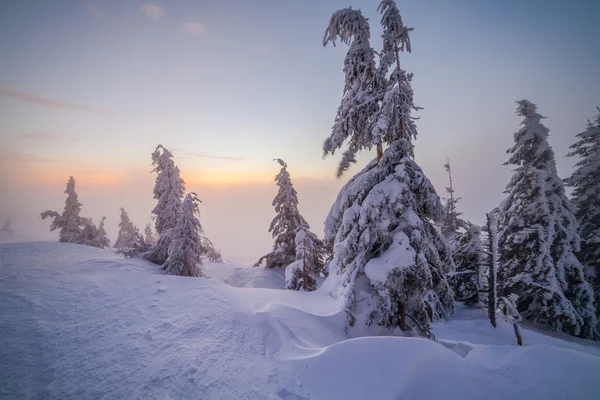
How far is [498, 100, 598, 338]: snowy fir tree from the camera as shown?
14.4m

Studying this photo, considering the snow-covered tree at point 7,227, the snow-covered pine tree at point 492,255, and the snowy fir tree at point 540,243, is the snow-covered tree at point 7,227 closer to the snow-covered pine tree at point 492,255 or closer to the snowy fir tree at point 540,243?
the snow-covered pine tree at point 492,255

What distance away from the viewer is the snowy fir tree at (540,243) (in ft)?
47.1

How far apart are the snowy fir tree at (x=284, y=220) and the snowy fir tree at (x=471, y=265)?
40.2 ft

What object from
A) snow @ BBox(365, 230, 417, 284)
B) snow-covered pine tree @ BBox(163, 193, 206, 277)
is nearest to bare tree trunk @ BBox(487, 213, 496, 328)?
snow @ BBox(365, 230, 417, 284)

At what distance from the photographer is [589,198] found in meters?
17.0

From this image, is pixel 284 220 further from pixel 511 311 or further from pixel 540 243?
pixel 540 243

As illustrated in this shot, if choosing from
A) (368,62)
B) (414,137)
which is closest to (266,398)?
(414,137)

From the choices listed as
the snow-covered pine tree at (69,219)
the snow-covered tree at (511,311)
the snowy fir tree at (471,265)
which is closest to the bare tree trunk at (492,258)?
the snow-covered tree at (511,311)

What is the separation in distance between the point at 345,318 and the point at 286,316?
6.96 feet

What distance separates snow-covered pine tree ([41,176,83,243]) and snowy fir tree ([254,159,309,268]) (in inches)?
916

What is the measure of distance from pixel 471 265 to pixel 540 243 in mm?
4378

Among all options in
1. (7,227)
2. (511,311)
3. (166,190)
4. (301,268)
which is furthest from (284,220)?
(7,227)

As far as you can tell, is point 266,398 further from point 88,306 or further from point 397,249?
point 88,306

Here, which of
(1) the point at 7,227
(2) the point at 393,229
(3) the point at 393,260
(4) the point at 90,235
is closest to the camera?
(3) the point at 393,260
